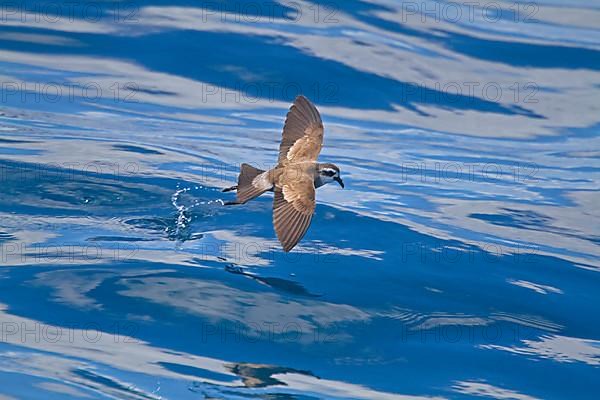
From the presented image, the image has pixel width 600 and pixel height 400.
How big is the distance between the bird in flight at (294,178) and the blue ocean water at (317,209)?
60 centimetres

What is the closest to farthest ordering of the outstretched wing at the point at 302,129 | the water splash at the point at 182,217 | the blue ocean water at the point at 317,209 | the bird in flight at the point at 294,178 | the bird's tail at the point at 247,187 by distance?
the blue ocean water at the point at 317,209, the bird in flight at the point at 294,178, the bird's tail at the point at 247,187, the water splash at the point at 182,217, the outstretched wing at the point at 302,129

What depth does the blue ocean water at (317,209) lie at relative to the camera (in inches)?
257

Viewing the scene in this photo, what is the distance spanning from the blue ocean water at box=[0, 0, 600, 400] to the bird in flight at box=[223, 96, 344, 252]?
604mm

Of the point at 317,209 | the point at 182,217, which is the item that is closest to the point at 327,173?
the point at 317,209

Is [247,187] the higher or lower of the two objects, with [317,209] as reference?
higher

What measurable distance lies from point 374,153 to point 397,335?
4.58 meters

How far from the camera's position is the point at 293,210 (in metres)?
7.24

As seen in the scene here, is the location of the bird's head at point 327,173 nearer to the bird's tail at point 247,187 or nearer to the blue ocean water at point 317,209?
the bird's tail at point 247,187

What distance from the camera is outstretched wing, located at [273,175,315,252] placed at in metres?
6.84

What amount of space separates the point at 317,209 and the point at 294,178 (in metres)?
1.28

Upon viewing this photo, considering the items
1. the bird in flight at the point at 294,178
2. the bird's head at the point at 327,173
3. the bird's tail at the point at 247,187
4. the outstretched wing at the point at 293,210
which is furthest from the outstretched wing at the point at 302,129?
the outstretched wing at the point at 293,210

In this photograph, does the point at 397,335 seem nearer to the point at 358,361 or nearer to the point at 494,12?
the point at 358,361

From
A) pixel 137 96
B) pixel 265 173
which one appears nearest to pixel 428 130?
pixel 137 96

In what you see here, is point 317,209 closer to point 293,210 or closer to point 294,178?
point 294,178
